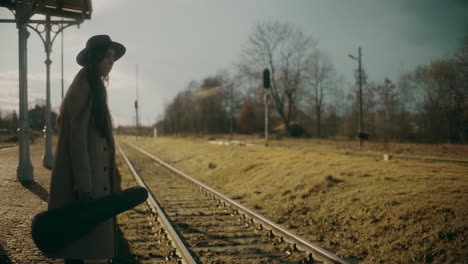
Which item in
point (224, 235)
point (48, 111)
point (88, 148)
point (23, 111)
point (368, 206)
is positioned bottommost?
point (224, 235)

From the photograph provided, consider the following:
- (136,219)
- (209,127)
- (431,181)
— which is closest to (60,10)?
(136,219)

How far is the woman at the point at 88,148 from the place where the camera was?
256 cm

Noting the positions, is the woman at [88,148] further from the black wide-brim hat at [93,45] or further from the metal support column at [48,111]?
the metal support column at [48,111]

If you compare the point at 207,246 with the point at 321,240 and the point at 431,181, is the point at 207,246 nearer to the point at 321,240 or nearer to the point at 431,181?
the point at 321,240

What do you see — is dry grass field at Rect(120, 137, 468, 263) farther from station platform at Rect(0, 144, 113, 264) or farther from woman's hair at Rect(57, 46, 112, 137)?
station platform at Rect(0, 144, 113, 264)

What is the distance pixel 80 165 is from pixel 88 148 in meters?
0.20

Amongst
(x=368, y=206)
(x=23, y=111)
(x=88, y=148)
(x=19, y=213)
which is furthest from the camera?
(x=23, y=111)

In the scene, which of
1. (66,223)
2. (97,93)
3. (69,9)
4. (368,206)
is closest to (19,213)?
(66,223)

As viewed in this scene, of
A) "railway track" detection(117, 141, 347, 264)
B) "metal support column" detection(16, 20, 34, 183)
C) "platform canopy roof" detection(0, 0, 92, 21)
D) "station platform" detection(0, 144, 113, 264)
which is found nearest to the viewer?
"station platform" detection(0, 144, 113, 264)

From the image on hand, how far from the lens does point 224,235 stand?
6266 millimetres

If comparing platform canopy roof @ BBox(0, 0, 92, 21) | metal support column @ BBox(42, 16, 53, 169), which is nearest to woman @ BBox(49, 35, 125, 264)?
platform canopy roof @ BBox(0, 0, 92, 21)

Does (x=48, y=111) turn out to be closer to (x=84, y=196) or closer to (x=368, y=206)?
(x=368, y=206)

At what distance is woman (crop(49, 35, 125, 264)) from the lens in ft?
8.40

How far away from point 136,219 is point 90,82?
17.0ft
